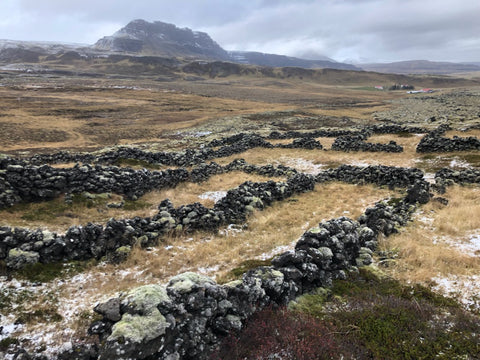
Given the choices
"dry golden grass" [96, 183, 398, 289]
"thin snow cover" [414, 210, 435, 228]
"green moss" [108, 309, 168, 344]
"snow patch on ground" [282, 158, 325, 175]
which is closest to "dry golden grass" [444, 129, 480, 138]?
"snow patch on ground" [282, 158, 325, 175]

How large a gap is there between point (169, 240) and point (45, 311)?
5710 mm

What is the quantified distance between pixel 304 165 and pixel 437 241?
19.4 meters

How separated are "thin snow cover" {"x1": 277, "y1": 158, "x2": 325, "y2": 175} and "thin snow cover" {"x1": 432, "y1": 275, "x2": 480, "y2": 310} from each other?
19453mm

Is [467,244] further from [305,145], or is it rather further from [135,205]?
[305,145]

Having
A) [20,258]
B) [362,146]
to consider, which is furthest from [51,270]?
[362,146]

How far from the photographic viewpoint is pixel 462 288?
8.58 m

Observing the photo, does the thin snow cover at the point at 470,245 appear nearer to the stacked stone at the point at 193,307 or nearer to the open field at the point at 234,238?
the open field at the point at 234,238

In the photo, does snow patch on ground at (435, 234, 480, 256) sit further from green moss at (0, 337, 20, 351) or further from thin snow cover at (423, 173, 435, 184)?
green moss at (0, 337, 20, 351)

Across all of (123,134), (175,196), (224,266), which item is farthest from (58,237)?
(123,134)

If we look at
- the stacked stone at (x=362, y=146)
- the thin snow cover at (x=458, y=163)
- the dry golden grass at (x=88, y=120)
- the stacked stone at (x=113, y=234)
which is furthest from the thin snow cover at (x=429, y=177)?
the dry golden grass at (x=88, y=120)

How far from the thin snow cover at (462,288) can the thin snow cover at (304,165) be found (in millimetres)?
19453

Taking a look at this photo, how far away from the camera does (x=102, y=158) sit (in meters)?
29.0

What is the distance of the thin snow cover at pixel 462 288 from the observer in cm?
798

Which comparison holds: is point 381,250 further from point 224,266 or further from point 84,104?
point 84,104
